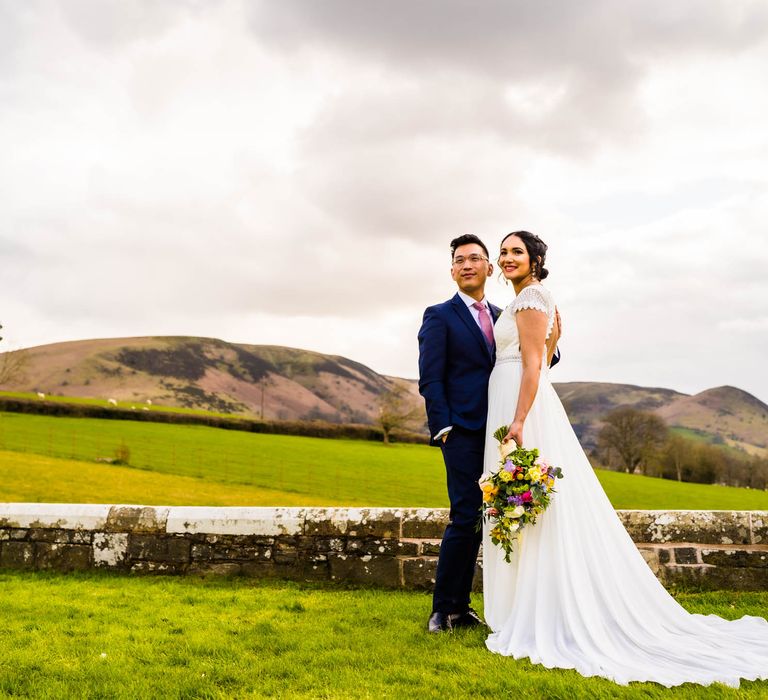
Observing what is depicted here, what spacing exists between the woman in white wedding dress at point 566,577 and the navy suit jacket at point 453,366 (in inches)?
4.8

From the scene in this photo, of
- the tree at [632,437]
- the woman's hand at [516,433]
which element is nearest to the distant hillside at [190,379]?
the tree at [632,437]

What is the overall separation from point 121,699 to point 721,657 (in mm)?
3261

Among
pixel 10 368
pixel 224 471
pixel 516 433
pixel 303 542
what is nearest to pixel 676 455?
pixel 224 471

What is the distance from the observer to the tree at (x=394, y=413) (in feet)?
198

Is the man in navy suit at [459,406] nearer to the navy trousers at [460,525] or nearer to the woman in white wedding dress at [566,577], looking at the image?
the navy trousers at [460,525]

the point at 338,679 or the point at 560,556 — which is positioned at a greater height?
the point at 560,556

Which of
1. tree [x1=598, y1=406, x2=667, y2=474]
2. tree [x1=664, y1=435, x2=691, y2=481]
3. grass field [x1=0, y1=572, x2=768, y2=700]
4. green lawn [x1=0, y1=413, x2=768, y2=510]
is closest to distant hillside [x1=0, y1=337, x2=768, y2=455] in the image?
tree [x1=598, y1=406, x2=667, y2=474]

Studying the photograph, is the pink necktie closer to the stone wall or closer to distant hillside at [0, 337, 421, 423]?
the stone wall

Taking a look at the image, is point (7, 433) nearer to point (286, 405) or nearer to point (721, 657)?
point (721, 657)

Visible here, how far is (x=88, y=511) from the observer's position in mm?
6160

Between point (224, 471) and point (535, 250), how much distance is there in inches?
1249

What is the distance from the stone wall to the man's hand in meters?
2.07

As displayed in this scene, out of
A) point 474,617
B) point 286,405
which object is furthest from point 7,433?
point 286,405

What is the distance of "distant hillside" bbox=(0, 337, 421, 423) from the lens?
122125 millimetres
